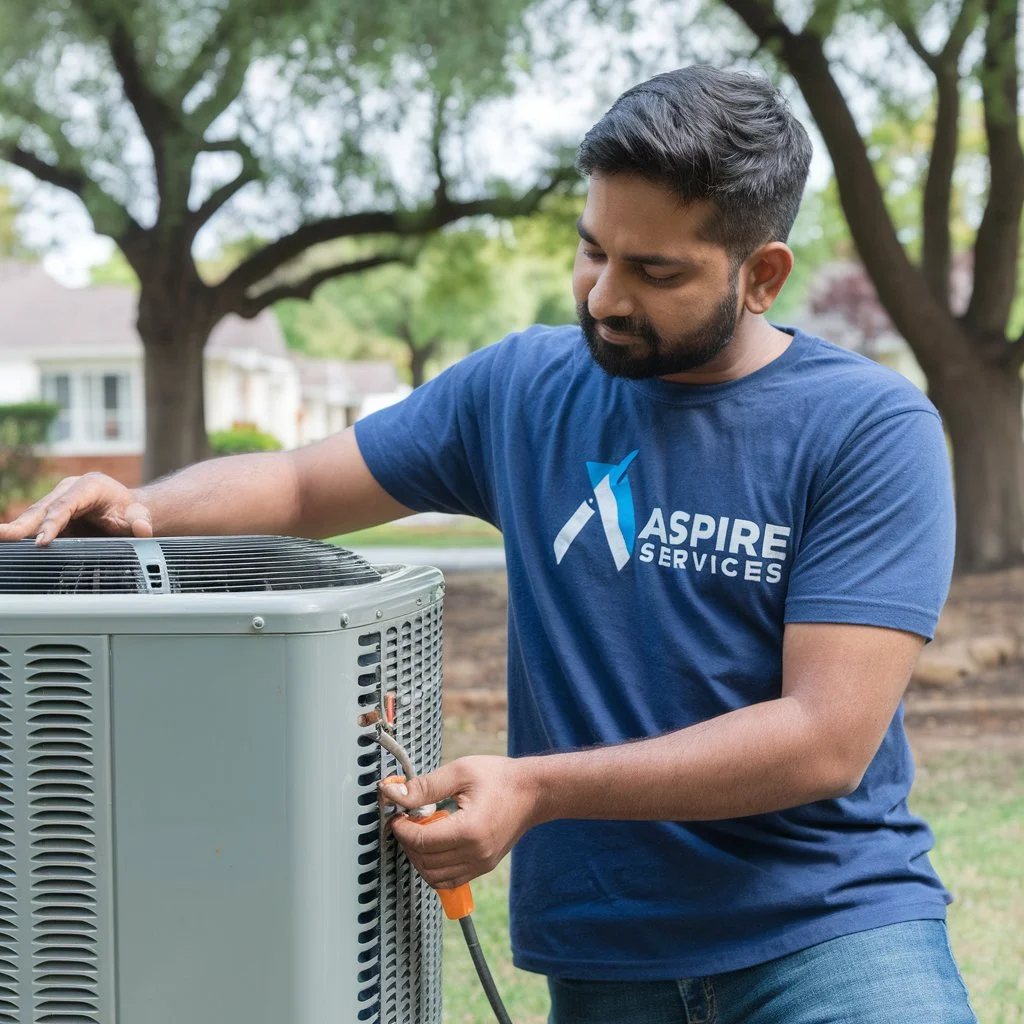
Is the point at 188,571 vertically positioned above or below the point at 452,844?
above

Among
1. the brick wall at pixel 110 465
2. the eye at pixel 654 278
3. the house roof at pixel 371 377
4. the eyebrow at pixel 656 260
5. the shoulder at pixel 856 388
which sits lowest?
Answer: the house roof at pixel 371 377

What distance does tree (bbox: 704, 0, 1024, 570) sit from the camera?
9.62 meters

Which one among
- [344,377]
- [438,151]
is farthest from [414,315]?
[438,151]

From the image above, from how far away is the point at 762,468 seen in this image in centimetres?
173

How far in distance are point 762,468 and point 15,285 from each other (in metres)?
36.9

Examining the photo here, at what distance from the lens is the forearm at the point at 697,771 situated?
1.54 meters

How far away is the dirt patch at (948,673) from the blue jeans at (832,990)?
4.33 meters

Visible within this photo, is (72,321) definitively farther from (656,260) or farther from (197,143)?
(656,260)

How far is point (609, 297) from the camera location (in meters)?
1.71

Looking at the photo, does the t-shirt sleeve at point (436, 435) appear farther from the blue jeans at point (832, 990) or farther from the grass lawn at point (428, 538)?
the grass lawn at point (428, 538)

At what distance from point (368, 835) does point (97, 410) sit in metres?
30.6

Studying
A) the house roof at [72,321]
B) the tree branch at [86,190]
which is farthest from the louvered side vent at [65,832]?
the house roof at [72,321]

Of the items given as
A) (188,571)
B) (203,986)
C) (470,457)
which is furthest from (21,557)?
(470,457)

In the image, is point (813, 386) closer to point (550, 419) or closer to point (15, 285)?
point (550, 419)
